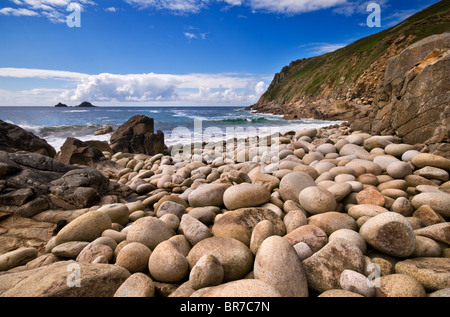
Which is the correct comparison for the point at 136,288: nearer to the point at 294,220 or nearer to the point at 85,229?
the point at 85,229

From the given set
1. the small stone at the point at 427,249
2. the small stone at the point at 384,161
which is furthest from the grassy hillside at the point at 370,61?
the small stone at the point at 427,249

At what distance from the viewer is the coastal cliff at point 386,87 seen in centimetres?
532

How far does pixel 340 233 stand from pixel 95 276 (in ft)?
8.14

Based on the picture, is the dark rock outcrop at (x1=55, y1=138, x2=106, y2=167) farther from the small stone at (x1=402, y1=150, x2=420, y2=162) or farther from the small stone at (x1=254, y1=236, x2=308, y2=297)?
the small stone at (x1=402, y1=150, x2=420, y2=162)

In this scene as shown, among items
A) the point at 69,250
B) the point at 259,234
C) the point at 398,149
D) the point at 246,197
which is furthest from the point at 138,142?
the point at 398,149

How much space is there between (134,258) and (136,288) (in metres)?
0.44

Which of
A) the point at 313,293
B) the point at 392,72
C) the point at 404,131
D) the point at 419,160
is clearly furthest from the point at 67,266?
the point at 392,72

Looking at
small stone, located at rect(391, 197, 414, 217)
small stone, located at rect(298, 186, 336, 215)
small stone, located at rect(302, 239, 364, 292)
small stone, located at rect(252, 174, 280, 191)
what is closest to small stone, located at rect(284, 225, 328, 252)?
small stone, located at rect(302, 239, 364, 292)

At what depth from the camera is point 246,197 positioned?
3387mm

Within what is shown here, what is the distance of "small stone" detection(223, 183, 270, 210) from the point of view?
3.38 metres

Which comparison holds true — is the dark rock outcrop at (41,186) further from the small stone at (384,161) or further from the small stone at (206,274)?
the small stone at (384,161)

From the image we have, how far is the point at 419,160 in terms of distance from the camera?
4.21m

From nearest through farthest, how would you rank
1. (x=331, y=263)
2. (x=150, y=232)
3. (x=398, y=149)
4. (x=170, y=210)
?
1. (x=331, y=263)
2. (x=150, y=232)
3. (x=170, y=210)
4. (x=398, y=149)
